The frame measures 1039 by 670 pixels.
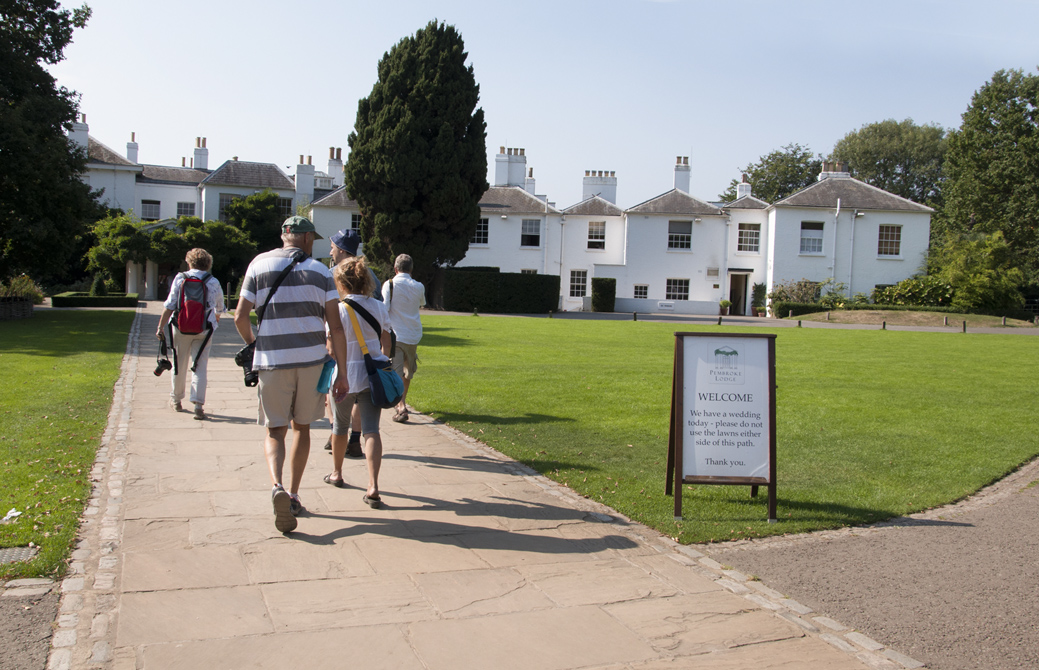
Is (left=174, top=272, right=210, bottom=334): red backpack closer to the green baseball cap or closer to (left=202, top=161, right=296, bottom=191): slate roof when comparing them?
the green baseball cap

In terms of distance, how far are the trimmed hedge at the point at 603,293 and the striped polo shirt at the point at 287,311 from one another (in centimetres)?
3968

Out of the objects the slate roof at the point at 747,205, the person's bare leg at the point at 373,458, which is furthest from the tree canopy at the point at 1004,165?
the person's bare leg at the point at 373,458

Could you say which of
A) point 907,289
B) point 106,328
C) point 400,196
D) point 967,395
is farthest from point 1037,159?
point 106,328

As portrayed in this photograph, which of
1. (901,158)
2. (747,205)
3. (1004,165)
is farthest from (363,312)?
(901,158)

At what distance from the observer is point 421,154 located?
36.2 metres

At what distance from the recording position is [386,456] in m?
7.54

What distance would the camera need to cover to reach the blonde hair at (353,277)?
242 inches

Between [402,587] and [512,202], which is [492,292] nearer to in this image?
[512,202]

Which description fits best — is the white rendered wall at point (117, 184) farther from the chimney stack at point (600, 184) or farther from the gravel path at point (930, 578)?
the gravel path at point (930, 578)

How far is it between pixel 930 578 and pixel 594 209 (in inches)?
1760

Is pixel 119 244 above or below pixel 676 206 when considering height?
below

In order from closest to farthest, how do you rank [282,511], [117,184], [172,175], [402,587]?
[402,587]
[282,511]
[117,184]
[172,175]

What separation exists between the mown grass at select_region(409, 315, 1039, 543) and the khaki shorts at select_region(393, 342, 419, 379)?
89 centimetres

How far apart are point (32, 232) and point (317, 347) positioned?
2163 centimetres
